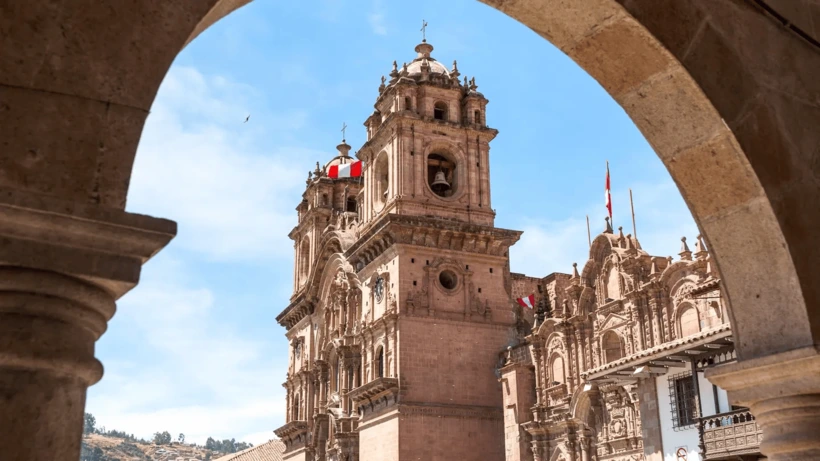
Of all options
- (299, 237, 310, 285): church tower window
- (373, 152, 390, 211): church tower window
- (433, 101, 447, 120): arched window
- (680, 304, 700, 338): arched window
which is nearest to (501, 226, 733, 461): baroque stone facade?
(680, 304, 700, 338): arched window

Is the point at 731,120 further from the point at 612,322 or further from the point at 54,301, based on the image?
the point at 612,322

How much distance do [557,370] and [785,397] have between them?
69.5 feet

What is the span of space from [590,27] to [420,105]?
26763 millimetres

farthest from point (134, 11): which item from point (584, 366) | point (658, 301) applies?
point (584, 366)

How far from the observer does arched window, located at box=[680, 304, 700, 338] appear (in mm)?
19812

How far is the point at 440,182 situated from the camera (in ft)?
99.5

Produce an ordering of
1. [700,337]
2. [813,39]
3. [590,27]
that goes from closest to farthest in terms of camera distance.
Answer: [590,27] → [813,39] → [700,337]

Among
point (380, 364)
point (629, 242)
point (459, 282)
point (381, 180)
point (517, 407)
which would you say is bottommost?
point (517, 407)

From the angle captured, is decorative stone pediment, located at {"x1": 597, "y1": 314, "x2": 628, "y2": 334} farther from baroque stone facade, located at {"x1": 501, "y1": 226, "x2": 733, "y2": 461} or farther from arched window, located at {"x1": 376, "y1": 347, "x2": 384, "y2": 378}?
arched window, located at {"x1": 376, "y1": 347, "x2": 384, "y2": 378}

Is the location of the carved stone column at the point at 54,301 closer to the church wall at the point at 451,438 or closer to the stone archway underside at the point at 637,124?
the stone archway underside at the point at 637,124

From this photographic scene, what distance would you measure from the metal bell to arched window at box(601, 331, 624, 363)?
31.4 feet

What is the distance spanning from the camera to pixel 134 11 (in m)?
2.86

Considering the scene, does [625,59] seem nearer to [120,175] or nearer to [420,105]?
[120,175]

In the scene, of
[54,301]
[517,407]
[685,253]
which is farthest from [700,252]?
[54,301]
